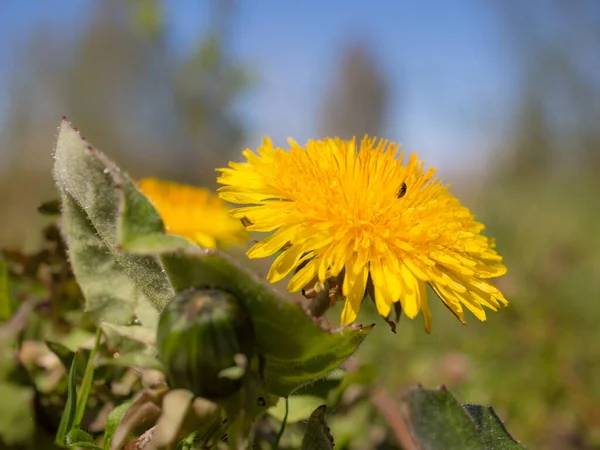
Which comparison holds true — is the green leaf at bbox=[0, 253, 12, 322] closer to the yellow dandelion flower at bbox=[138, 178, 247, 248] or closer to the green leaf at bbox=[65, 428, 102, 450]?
the yellow dandelion flower at bbox=[138, 178, 247, 248]

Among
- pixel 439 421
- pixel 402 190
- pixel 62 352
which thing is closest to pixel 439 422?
pixel 439 421

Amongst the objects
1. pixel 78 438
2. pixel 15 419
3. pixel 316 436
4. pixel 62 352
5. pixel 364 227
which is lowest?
pixel 15 419

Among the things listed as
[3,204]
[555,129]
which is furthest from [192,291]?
[555,129]

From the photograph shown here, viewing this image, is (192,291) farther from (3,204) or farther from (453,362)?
(3,204)

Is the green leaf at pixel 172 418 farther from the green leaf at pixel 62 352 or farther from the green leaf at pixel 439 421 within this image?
the green leaf at pixel 62 352

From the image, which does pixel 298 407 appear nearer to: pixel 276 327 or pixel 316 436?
pixel 316 436
